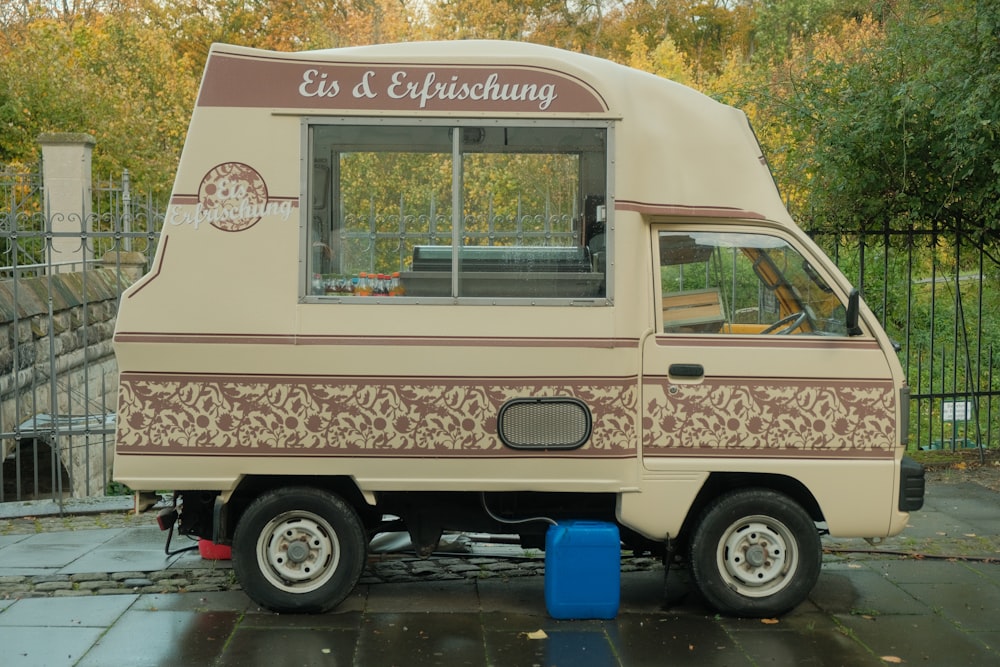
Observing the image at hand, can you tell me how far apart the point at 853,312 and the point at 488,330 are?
1.95 metres

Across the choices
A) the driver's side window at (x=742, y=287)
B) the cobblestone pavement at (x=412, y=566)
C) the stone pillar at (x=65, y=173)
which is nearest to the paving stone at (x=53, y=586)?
the cobblestone pavement at (x=412, y=566)

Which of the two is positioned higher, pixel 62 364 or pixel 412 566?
pixel 62 364

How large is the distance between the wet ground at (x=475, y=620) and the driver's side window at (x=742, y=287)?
5.42 feet

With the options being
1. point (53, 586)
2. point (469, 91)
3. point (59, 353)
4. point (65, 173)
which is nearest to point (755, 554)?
point (469, 91)

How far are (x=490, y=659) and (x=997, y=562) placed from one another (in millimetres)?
3897

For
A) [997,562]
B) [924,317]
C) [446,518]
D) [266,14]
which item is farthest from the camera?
[266,14]

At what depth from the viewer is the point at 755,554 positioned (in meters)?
6.27

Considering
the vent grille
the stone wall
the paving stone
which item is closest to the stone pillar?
the stone wall

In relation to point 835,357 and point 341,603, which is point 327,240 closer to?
point 341,603

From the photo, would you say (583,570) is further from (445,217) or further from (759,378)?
(445,217)

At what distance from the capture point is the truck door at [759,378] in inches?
241

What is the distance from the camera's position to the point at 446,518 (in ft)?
21.2

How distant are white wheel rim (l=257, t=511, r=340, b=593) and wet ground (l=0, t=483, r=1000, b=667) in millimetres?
208

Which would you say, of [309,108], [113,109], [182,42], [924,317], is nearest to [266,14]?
[182,42]
